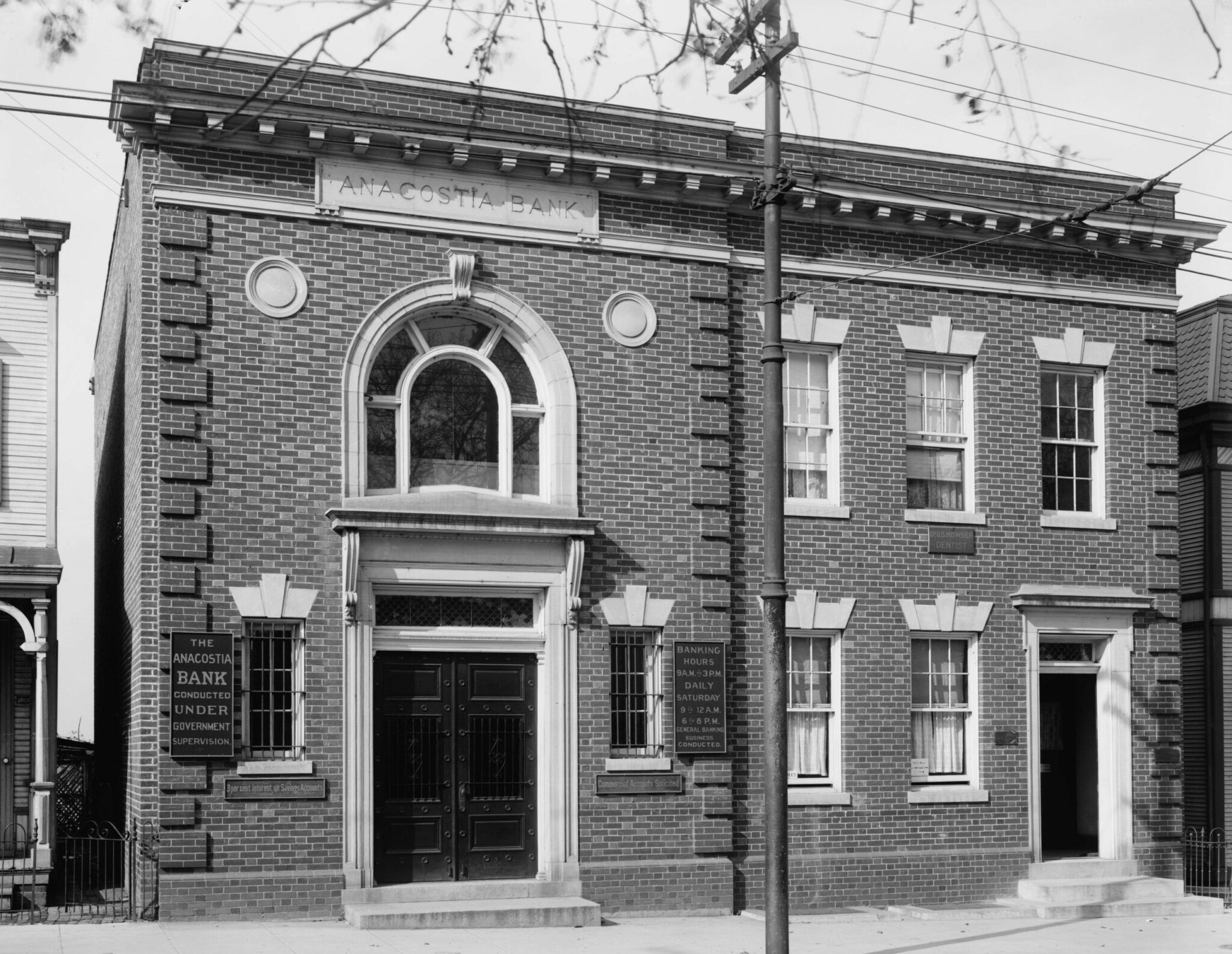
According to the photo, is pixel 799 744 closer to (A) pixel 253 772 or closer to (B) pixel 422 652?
(B) pixel 422 652

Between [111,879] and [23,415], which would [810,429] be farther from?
[111,879]

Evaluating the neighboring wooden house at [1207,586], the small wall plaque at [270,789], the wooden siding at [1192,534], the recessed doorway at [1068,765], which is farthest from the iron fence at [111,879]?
the wooden siding at [1192,534]

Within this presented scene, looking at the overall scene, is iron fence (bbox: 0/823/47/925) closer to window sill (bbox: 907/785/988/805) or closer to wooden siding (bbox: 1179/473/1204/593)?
window sill (bbox: 907/785/988/805)

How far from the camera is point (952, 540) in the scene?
18891 millimetres

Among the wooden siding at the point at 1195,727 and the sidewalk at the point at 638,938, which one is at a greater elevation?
the wooden siding at the point at 1195,727

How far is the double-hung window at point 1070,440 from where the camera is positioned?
19.8 meters

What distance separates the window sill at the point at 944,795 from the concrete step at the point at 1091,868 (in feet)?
4.26

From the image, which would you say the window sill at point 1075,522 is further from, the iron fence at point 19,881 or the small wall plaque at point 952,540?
the iron fence at point 19,881

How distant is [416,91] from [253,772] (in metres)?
7.65

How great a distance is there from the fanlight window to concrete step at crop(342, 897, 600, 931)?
4477mm

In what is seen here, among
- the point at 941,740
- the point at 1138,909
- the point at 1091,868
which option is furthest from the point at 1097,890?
the point at 941,740

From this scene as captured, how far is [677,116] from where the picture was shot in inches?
707

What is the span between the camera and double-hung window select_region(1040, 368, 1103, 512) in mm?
19797

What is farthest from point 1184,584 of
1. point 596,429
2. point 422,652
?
point 422,652
